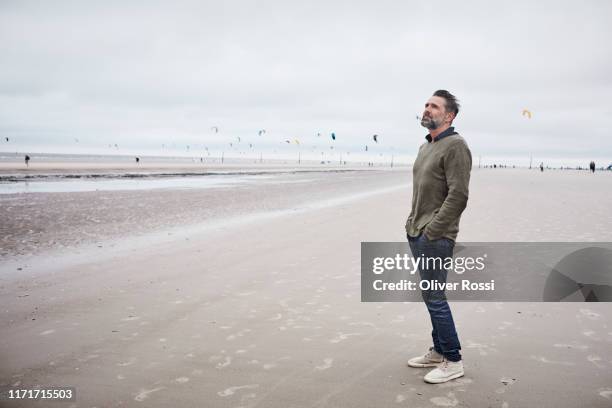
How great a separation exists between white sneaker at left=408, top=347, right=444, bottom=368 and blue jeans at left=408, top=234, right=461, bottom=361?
17cm

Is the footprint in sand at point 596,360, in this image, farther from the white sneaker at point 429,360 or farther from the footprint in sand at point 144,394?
the footprint in sand at point 144,394

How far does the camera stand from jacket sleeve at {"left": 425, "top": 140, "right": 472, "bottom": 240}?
365cm

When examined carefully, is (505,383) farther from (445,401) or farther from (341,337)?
(341,337)

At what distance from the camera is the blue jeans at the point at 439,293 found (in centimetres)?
387

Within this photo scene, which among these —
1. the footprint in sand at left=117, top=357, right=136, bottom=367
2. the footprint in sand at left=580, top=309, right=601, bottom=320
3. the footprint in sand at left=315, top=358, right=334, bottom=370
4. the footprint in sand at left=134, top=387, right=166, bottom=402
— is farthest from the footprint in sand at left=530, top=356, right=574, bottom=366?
the footprint in sand at left=117, top=357, right=136, bottom=367

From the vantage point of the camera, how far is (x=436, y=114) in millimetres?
3936

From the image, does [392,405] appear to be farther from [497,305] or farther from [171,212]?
[171,212]

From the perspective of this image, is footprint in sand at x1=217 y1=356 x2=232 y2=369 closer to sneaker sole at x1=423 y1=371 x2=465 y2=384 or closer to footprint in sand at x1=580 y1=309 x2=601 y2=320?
sneaker sole at x1=423 y1=371 x2=465 y2=384

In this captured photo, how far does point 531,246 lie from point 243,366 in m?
8.62

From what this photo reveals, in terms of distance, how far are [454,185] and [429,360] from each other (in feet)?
6.47

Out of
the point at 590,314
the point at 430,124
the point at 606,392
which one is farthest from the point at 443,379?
the point at 590,314

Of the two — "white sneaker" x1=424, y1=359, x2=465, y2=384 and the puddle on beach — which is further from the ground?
the puddle on beach

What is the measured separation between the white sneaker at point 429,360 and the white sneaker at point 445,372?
0.61 ft

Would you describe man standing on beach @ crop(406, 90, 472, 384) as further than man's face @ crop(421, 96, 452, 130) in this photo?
No
